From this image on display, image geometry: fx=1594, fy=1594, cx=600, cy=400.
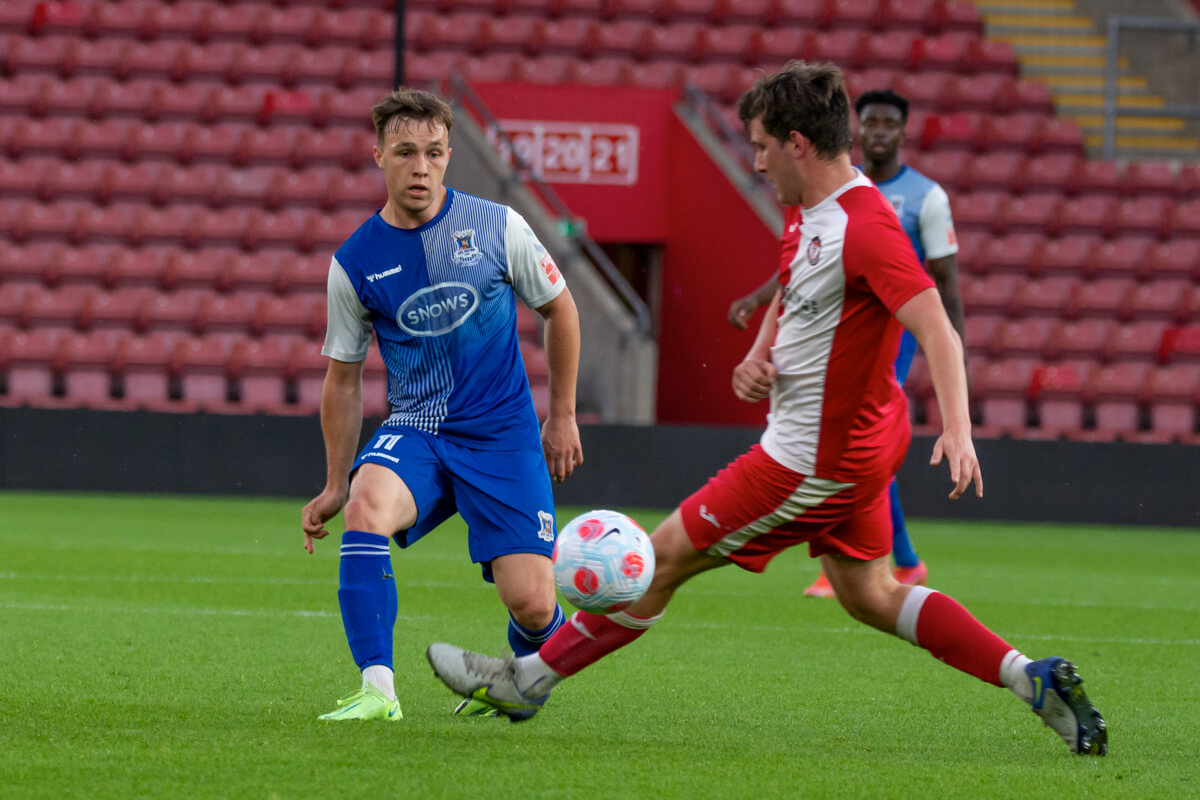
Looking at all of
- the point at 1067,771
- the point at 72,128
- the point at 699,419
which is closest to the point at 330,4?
the point at 72,128

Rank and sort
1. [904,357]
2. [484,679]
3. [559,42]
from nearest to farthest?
[484,679] < [904,357] < [559,42]

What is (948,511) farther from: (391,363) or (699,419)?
(391,363)

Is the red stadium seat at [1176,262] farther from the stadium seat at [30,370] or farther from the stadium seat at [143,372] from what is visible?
the stadium seat at [30,370]

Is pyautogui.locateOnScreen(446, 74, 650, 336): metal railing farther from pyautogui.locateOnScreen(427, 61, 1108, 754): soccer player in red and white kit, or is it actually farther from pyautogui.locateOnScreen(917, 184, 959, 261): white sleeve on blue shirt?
pyautogui.locateOnScreen(427, 61, 1108, 754): soccer player in red and white kit

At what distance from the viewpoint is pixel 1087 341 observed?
1573 cm

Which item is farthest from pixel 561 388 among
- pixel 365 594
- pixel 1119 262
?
pixel 1119 262

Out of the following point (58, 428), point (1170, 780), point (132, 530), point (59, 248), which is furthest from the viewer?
point (59, 248)

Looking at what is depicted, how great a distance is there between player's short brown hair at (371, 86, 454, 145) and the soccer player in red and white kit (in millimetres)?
1021

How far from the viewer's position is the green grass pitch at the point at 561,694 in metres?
3.96

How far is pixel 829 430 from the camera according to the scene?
14.1ft

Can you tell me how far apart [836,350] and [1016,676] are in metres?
1.03

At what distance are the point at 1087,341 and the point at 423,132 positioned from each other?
12.2 m

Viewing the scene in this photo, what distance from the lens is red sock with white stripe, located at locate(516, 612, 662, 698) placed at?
4523 millimetres

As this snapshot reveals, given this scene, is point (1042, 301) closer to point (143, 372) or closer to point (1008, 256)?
point (1008, 256)
